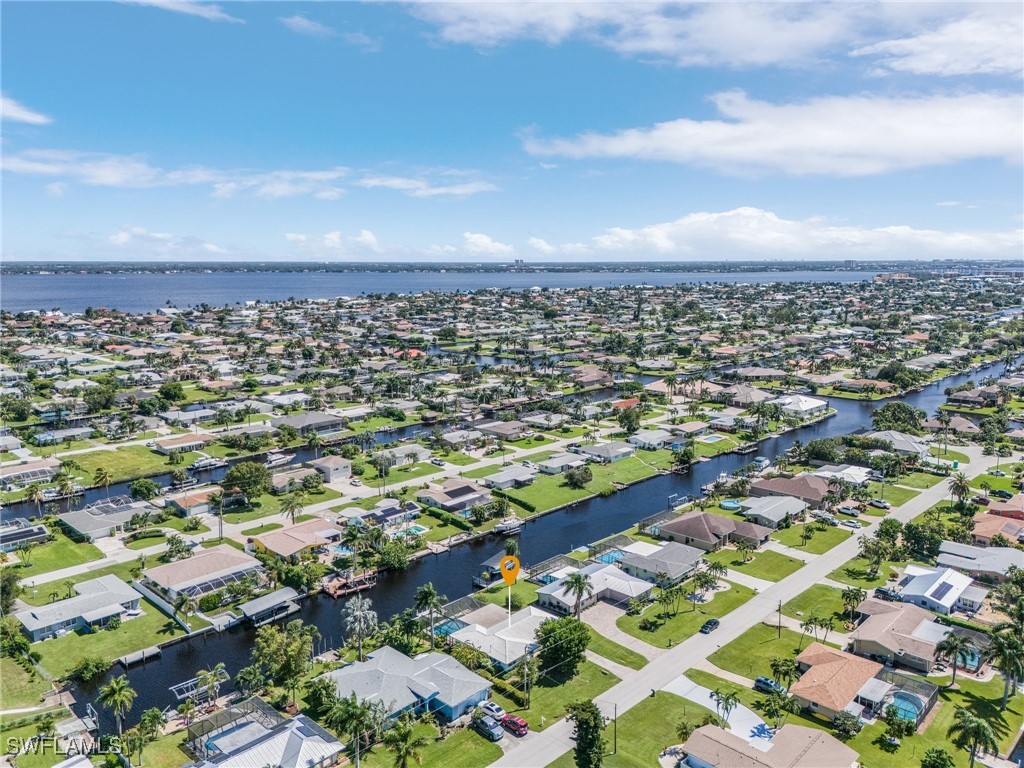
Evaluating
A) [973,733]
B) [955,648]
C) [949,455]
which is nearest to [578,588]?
[955,648]

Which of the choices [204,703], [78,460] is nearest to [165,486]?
[78,460]

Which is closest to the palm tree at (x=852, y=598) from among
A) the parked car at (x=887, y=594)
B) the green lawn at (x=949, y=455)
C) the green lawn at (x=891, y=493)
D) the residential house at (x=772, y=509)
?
the parked car at (x=887, y=594)

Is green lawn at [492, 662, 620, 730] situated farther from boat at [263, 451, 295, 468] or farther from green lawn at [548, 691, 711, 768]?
boat at [263, 451, 295, 468]

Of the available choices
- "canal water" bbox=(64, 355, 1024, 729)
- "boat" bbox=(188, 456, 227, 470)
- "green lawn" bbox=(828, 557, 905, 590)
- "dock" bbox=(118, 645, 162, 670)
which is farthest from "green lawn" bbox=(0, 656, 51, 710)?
"green lawn" bbox=(828, 557, 905, 590)

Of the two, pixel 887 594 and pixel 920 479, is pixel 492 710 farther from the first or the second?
pixel 920 479

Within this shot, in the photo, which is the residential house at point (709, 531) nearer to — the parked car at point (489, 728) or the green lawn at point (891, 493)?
the green lawn at point (891, 493)
